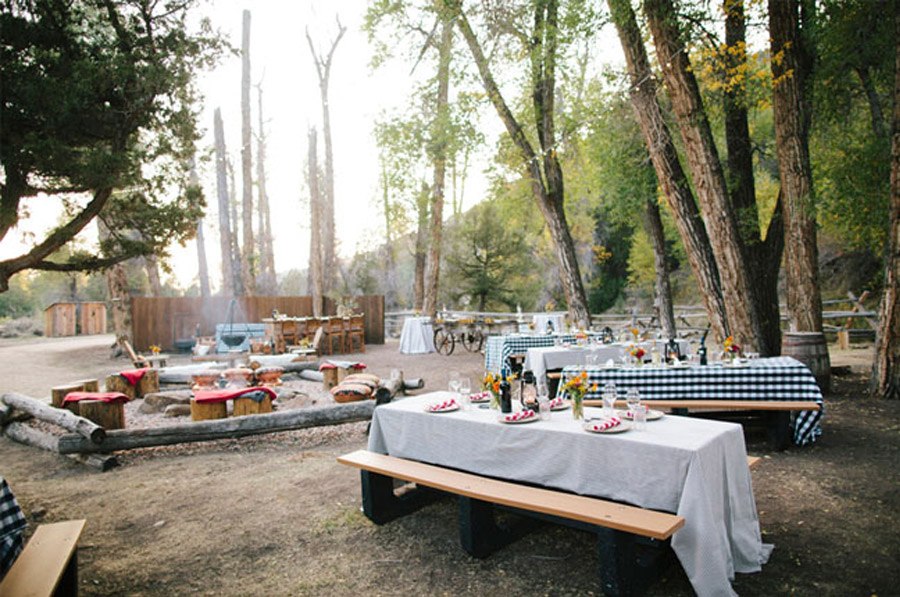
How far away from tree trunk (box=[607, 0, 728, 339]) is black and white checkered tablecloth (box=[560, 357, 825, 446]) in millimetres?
3042

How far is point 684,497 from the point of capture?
9.03ft

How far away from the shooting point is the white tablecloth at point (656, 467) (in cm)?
275

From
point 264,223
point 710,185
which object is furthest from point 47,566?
point 264,223

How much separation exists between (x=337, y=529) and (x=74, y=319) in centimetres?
2785

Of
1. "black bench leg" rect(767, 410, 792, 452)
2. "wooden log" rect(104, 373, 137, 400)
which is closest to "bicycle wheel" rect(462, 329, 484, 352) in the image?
"wooden log" rect(104, 373, 137, 400)

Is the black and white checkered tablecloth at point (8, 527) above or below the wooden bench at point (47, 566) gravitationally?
above

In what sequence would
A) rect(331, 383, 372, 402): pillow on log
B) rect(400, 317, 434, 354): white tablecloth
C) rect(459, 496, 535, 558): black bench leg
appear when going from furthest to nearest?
1. rect(400, 317, 434, 354): white tablecloth
2. rect(331, 383, 372, 402): pillow on log
3. rect(459, 496, 535, 558): black bench leg

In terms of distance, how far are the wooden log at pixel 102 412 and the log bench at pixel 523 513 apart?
3938mm

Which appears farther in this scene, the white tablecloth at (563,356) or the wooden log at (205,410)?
the white tablecloth at (563,356)

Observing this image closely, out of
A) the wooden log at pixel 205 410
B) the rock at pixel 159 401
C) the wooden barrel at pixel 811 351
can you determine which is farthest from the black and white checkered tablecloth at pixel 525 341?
the rock at pixel 159 401

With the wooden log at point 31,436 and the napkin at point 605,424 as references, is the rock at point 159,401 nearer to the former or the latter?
the wooden log at point 31,436

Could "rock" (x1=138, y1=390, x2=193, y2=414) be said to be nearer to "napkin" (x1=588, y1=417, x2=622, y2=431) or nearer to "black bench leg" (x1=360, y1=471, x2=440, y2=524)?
"black bench leg" (x1=360, y1=471, x2=440, y2=524)

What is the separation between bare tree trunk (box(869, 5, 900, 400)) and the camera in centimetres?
733

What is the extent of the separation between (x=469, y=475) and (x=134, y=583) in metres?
1.96
